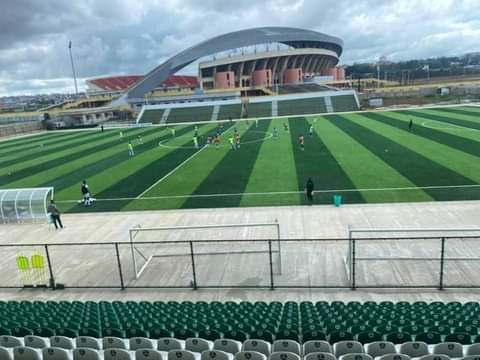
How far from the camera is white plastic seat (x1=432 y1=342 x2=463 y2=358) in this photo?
585 centimetres

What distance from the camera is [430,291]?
10930 millimetres

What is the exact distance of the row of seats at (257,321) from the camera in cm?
712

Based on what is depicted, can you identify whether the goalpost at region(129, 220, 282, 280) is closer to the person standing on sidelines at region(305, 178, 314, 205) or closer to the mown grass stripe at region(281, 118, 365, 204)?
the person standing on sidelines at region(305, 178, 314, 205)

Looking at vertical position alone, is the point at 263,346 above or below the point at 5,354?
below

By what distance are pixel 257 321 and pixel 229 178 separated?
65.4ft

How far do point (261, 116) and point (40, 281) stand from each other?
65599 mm

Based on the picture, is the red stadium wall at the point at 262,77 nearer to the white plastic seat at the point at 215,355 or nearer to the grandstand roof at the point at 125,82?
the grandstand roof at the point at 125,82

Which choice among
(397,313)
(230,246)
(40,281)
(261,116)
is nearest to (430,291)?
(397,313)

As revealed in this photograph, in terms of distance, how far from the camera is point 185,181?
90.6 ft

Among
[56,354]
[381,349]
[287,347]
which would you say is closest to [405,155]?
[381,349]

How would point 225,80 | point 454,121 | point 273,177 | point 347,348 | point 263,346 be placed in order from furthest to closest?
point 225,80, point 454,121, point 273,177, point 263,346, point 347,348

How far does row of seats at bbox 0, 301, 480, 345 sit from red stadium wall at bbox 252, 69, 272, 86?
12704 centimetres

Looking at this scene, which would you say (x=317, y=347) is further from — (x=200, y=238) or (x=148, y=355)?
(x=200, y=238)

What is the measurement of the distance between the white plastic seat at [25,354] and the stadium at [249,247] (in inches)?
0.7
